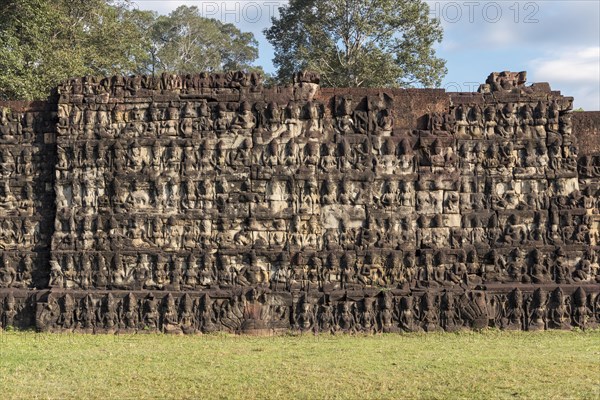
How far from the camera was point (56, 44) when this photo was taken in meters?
25.1

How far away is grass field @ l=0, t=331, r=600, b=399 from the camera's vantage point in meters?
8.44

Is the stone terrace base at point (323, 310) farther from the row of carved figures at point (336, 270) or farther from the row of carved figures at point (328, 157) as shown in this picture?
the row of carved figures at point (328, 157)

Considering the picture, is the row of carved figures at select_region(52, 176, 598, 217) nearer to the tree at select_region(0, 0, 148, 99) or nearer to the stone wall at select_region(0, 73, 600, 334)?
the stone wall at select_region(0, 73, 600, 334)

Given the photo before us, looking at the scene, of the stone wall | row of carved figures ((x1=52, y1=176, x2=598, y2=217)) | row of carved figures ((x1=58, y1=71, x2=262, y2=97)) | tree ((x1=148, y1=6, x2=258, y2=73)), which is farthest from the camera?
tree ((x1=148, y1=6, x2=258, y2=73))

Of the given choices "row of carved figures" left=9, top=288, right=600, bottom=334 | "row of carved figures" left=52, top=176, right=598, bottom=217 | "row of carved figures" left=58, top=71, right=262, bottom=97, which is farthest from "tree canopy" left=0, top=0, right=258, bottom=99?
"row of carved figures" left=9, top=288, right=600, bottom=334

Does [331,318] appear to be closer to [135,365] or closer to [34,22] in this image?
[135,365]

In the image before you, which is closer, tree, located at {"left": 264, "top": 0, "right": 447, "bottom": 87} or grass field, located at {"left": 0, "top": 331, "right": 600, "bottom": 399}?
grass field, located at {"left": 0, "top": 331, "right": 600, "bottom": 399}

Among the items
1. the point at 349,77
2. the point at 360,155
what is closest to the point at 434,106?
the point at 360,155

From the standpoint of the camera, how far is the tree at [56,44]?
66.5ft

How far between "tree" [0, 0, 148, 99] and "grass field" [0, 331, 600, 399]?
10.2 m

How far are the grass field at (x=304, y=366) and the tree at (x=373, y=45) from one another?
60.6 ft

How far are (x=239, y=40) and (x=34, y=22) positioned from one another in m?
35.1

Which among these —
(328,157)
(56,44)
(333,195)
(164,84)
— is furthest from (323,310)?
(56,44)

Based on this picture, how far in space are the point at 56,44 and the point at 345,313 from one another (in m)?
17.6
